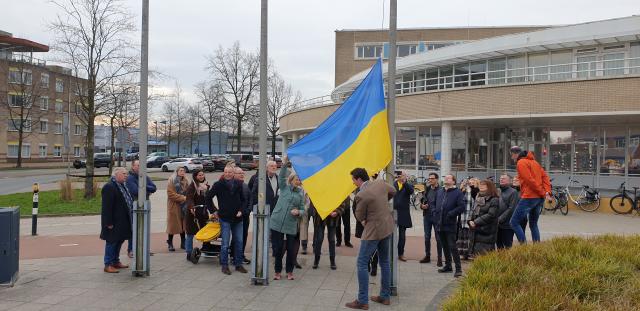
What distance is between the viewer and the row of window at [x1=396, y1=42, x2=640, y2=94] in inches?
811

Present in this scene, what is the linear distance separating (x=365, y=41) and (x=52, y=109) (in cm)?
3702

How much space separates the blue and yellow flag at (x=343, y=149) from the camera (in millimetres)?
6809

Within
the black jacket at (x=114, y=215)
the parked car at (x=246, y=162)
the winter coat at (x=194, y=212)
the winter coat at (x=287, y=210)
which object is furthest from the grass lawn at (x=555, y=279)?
the parked car at (x=246, y=162)

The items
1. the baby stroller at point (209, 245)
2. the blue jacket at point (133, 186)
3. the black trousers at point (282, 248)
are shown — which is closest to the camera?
the black trousers at point (282, 248)

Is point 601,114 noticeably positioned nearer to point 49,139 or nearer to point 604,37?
point 604,37

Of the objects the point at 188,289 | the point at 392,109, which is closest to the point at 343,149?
the point at 392,109

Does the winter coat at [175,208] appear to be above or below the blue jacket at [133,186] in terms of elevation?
below

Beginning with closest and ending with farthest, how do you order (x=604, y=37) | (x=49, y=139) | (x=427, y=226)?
(x=427, y=226)
(x=604, y=37)
(x=49, y=139)

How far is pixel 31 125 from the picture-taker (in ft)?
168

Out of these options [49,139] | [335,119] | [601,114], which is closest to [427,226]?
[335,119]

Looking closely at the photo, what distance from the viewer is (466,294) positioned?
187 inches

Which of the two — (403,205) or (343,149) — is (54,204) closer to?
(403,205)

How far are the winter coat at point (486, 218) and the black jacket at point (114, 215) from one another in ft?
18.9

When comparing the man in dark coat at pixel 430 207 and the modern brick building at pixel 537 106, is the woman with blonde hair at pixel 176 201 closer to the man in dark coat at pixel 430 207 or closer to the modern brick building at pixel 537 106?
the man in dark coat at pixel 430 207
